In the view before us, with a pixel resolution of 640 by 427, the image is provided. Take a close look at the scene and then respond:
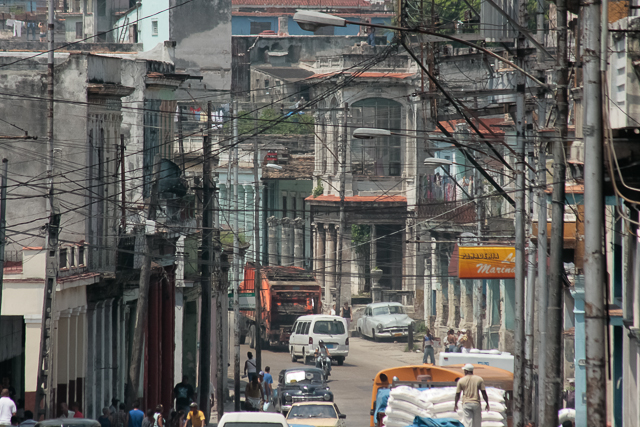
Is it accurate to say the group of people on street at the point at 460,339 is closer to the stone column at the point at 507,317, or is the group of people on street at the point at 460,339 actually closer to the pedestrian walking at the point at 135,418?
the stone column at the point at 507,317

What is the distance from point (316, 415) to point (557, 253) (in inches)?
489

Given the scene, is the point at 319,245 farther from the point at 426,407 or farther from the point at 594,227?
the point at 594,227

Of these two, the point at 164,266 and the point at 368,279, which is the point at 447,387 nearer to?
the point at 164,266

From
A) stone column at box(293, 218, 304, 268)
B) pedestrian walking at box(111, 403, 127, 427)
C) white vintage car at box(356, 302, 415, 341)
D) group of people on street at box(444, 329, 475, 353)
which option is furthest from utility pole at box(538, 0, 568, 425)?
stone column at box(293, 218, 304, 268)

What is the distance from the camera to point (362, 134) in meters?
18.2

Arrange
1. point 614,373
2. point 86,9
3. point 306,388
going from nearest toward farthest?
1. point 614,373
2. point 306,388
3. point 86,9

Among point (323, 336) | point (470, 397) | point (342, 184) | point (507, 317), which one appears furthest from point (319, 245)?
point (470, 397)

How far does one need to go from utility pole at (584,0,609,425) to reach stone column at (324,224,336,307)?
47171 mm

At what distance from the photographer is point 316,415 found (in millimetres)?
25750

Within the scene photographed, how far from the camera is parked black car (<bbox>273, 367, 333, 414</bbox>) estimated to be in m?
30.9

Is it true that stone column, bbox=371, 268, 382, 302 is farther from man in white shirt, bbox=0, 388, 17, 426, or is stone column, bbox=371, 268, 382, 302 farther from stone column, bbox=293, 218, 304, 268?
man in white shirt, bbox=0, 388, 17, 426

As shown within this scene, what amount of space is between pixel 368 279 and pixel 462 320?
39.2 ft

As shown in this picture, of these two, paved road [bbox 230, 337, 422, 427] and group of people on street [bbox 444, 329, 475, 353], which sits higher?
group of people on street [bbox 444, 329, 475, 353]

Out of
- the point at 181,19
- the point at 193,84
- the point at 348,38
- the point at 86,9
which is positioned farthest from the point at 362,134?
the point at 348,38
